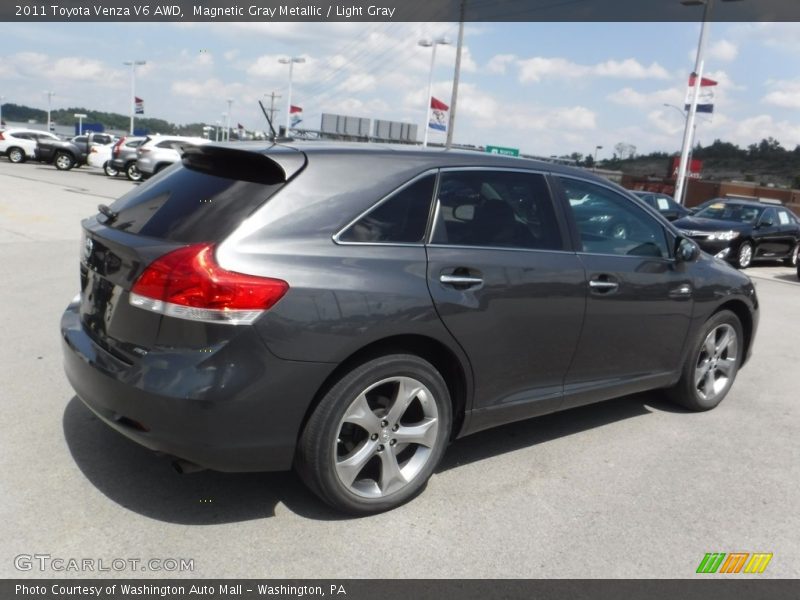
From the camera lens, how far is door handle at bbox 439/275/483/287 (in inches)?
135

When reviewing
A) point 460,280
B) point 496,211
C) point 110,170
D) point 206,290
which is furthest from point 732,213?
point 110,170

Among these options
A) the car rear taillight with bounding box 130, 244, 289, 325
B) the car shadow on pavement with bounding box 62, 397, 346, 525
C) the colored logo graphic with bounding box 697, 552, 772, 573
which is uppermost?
the car rear taillight with bounding box 130, 244, 289, 325

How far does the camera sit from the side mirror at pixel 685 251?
471cm

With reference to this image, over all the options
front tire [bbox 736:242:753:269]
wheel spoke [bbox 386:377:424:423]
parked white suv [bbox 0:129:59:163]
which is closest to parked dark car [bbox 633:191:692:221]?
front tire [bbox 736:242:753:269]

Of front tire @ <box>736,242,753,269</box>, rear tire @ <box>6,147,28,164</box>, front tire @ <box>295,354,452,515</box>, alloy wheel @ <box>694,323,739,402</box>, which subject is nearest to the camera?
front tire @ <box>295,354,452,515</box>

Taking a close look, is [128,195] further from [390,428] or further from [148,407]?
[390,428]

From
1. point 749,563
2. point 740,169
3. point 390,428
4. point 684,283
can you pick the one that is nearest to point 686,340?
point 684,283

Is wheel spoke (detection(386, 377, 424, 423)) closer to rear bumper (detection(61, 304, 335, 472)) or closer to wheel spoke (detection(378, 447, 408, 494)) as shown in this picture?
wheel spoke (detection(378, 447, 408, 494))

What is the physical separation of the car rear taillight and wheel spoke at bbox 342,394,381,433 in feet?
2.09

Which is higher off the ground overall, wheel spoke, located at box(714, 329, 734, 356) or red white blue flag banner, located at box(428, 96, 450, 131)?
red white blue flag banner, located at box(428, 96, 450, 131)

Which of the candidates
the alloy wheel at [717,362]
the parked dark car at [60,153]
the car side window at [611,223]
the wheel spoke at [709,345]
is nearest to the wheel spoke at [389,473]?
the car side window at [611,223]

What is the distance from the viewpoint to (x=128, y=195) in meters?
3.76

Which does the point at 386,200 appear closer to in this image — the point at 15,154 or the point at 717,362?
the point at 717,362

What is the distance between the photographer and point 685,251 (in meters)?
4.72
